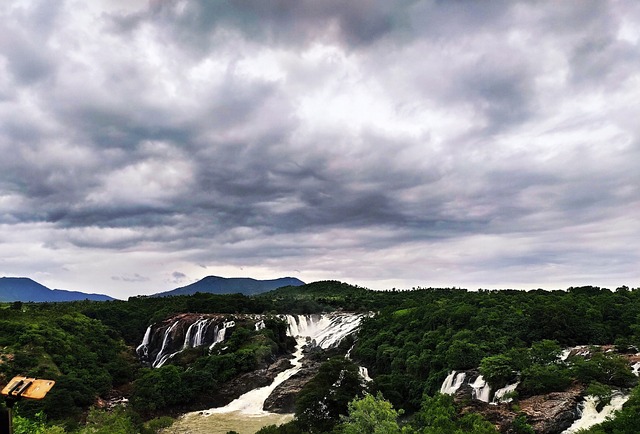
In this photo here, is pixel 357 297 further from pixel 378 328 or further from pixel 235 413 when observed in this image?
pixel 235 413

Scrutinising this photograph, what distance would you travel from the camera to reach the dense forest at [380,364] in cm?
2595

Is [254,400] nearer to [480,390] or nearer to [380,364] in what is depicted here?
[380,364]

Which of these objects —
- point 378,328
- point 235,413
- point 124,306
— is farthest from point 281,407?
point 124,306

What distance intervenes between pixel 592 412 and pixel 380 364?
25976 mm

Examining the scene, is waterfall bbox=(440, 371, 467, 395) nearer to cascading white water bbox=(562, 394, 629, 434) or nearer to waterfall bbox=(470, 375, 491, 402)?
waterfall bbox=(470, 375, 491, 402)

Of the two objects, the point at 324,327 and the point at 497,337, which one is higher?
the point at 497,337

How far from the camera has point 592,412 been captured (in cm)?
2411

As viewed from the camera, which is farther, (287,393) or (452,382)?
(287,393)

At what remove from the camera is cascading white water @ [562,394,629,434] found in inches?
918

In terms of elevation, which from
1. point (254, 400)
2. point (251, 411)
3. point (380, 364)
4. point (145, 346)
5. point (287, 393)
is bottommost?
point (251, 411)

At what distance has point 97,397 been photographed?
46031 mm

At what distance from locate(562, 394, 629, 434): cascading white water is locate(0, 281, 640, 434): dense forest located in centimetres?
56

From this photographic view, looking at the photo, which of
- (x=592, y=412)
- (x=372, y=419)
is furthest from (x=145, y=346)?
(x=592, y=412)

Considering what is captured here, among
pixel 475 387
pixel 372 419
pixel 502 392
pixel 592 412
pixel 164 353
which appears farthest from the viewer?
pixel 164 353
